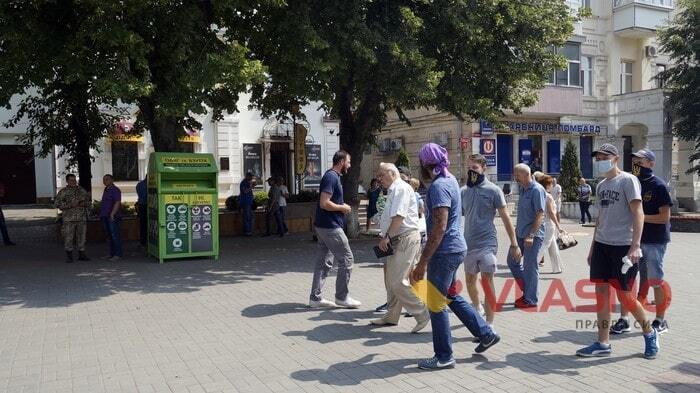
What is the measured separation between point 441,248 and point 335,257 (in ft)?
7.97

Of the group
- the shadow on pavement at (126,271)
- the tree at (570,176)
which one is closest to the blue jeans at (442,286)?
the shadow on pavement at (126,271)

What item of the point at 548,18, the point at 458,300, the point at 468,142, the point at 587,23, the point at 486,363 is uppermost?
the point at 587,23

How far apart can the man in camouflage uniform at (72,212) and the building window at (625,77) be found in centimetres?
2591

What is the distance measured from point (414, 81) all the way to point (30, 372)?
8.40 metres

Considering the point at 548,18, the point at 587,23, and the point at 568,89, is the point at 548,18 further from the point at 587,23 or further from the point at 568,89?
the point at 587,23

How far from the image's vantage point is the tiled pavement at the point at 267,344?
15.3 feet

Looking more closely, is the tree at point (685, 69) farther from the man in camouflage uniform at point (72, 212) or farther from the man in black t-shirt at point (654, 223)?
the man in camouflage uniform at point (72, 212)

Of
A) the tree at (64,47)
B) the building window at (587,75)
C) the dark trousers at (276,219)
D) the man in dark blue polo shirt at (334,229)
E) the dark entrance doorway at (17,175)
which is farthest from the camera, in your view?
the building window at (587,75)

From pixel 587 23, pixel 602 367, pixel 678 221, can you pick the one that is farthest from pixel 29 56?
pixel 587 23

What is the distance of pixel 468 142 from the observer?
2459 cm

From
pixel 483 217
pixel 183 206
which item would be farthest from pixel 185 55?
pixel 483 217

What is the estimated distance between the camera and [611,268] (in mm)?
5129

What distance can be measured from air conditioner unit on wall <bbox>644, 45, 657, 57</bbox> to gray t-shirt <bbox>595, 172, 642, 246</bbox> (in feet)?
87.8

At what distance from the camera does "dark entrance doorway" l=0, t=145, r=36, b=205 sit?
965 inches
